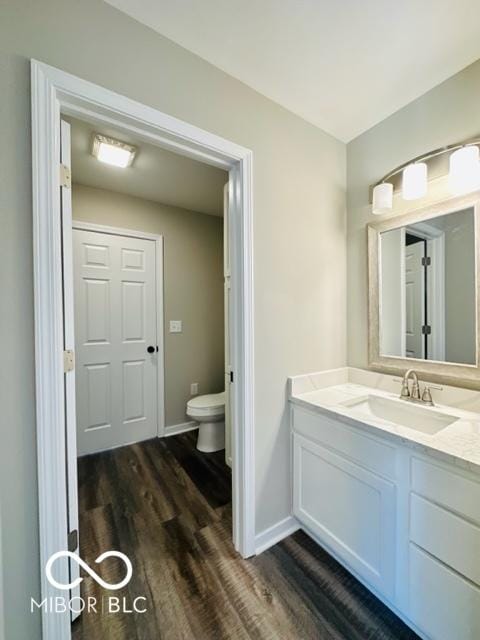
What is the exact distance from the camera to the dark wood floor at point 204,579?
1.06m

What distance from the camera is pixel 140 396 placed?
2.63 m

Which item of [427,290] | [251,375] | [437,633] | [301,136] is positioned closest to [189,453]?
[251,375]

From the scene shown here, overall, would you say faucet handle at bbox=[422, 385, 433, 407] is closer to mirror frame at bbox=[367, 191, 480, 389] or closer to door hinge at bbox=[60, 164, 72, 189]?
mirror frame at bbox=[367, 191, 480, 389]

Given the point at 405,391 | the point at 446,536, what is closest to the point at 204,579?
the point at 446,536

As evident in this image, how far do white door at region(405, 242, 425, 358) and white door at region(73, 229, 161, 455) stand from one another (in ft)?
7.21

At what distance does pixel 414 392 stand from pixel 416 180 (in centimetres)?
114

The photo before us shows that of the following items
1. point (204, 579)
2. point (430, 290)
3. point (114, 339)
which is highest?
point (430, 290)

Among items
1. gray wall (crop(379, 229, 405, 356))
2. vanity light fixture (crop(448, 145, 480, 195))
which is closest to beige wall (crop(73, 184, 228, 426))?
gray wall (crop(379, 229, 405, 356))

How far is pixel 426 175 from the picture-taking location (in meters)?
1.42

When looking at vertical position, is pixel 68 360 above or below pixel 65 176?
below

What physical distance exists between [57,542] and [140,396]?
1.73 metres

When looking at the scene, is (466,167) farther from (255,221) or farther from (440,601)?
(440,601)

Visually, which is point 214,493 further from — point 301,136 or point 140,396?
point 301,136

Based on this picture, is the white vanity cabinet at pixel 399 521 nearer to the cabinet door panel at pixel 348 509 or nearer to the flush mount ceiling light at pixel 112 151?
the cabinet door panel at pixel 348 509
